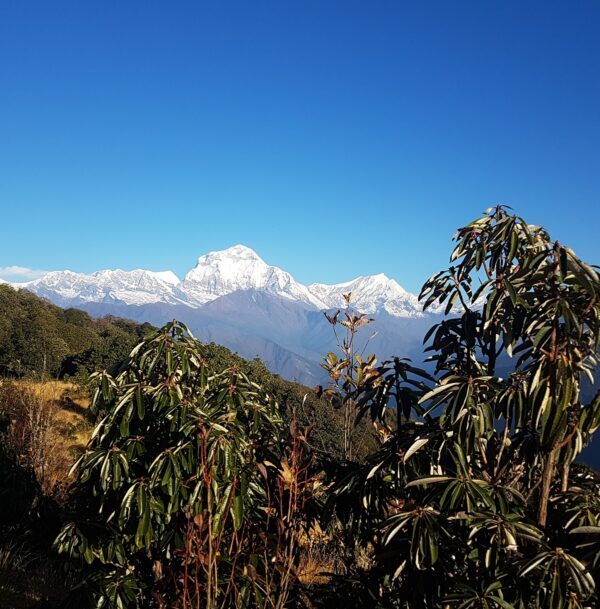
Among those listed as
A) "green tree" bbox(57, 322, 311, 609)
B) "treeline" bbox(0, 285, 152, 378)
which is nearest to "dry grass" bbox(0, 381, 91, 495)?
"treeline" bbox(0, 285, 152, 378)

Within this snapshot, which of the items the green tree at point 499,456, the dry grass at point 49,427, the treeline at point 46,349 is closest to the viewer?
the green tree at point 499,456

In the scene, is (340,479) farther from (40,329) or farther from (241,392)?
(40,329)

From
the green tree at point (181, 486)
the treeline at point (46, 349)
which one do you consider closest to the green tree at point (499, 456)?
the green tree at point (181, 486)

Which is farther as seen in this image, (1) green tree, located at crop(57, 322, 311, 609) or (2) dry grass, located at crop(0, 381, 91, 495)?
(2) dry grass, located at crop(0, 381, 91, 495)

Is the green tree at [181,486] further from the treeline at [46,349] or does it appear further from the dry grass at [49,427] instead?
the treeline at [46,349]

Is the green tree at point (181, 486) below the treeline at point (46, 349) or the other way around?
the other way around

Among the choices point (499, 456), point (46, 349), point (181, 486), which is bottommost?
point (46, 349)

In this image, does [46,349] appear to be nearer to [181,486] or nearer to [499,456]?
[181,486]

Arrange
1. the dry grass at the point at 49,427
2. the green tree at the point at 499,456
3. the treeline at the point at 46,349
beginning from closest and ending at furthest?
the green tree at the point at 499,456 → the dry grass at the point at 49,427 → the treeline at the point at 46,349

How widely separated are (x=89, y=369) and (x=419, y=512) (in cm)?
2066

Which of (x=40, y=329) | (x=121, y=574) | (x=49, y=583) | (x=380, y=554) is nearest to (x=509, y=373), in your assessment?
(x=380, y=554)

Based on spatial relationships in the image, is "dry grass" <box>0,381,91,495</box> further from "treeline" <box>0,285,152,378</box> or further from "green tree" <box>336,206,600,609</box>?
"green tree" <box>336,206,600,609</box>

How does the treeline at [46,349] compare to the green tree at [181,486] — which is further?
the treeline at [46,349]

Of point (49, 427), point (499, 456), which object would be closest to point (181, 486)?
point (499, 456)
